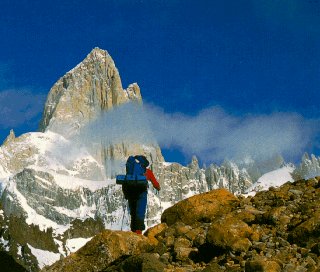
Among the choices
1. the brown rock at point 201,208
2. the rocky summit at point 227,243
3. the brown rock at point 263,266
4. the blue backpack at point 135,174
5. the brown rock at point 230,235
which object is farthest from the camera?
the blue backpack at point 135,174

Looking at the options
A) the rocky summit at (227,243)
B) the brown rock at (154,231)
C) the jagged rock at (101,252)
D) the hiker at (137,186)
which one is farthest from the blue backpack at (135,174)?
the jagged rock at (101,252)

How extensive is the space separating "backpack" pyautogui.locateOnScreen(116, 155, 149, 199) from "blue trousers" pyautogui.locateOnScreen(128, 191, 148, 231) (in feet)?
0.74

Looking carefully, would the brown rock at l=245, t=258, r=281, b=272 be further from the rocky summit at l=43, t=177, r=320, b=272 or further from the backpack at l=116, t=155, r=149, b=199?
the backpack at l=116, t=155, r=149, b=199

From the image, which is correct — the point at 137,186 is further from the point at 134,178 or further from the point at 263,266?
the point at 263,266

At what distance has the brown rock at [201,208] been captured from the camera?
1664 centimetres

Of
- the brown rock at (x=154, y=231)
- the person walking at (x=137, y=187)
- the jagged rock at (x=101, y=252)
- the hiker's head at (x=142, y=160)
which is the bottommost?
the jagged rock at (x=101, y=252)

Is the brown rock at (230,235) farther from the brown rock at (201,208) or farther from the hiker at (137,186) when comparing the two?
the hiker at (137,186)

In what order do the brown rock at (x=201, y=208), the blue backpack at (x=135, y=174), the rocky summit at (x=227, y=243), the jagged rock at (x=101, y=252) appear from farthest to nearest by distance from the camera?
1. the blue backpack at (x=135, y=174)
2. the brown rock at (x=201, y=208)
3. the jagged rock at (x=101, y=252)
4. the rocky summit at (x=227, y=243)

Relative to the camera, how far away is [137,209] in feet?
64.1

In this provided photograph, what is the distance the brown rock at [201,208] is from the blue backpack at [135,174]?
163 cm

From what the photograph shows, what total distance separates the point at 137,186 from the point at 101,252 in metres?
5.82

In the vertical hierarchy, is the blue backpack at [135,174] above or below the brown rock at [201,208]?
above

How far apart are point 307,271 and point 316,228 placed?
7.75 ft

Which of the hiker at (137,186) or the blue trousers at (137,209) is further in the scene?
the blue trousers at (137,209)
